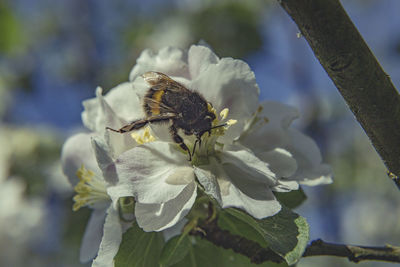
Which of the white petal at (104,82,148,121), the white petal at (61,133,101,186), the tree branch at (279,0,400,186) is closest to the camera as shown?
the tree branch at (279,0,400,186)

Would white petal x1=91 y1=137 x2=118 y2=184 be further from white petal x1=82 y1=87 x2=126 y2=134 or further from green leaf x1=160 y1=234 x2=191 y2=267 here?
green leaf x1=160 y1=234 x2=191 y2=267

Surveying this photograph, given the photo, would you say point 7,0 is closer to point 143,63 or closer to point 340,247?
point 143,63

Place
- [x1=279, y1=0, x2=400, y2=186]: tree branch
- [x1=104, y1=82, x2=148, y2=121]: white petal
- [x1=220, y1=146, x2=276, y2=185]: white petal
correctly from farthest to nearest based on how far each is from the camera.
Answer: [x1=104, y1=82, x2=148, y2=121]: white petal → [x1=220, y1=146, x2=276, y2=185]: white petal → [x1=279, y1=0, x2=400, y2=186]: tree branch

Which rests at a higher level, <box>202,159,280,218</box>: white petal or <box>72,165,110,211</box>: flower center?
<box>72,165,110,211</box>: flower center

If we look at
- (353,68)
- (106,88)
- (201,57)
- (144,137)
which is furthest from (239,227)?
(106,88)

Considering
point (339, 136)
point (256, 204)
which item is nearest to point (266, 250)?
point (256, 204)

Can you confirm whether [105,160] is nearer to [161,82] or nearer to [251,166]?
[161,82]

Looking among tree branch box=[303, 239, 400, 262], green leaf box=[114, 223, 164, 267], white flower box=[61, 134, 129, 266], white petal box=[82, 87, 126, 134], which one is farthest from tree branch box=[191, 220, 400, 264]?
white petal box=[82, 87, 126, 134]

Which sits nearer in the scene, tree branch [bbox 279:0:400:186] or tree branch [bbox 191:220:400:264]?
tree branch [bbox 279:0:400:186]
